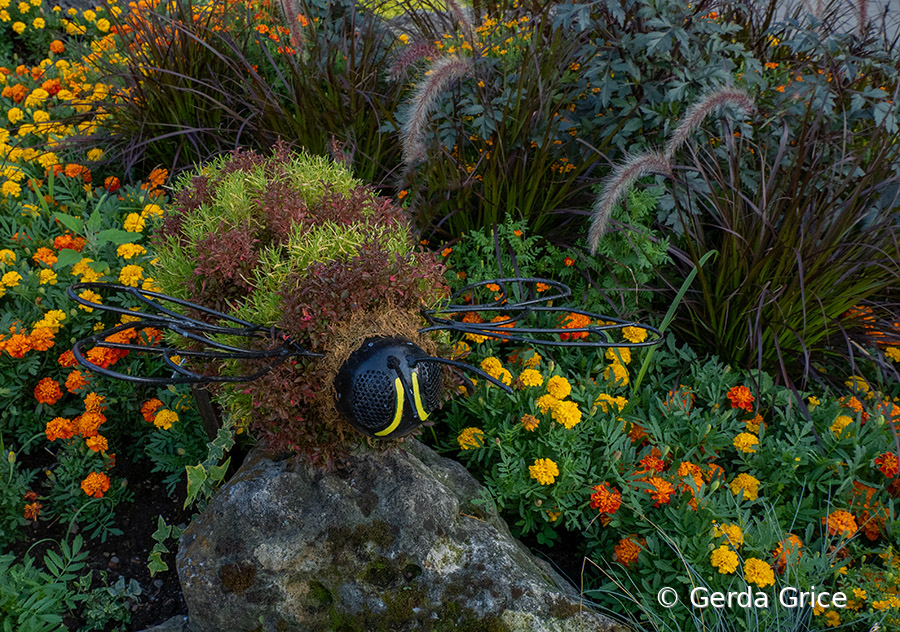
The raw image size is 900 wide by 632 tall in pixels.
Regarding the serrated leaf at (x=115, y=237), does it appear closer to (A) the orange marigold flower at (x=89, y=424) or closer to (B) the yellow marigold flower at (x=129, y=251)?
(B) the yellow marigold flower at (x=129, y=251)

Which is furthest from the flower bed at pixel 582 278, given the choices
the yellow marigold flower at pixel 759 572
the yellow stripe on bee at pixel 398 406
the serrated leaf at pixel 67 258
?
the yellow stripe on bee at pixel 398 406

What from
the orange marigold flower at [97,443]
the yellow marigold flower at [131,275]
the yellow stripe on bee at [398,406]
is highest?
the yellow stripe on bee at [398,406]

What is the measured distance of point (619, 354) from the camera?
8.52 ft

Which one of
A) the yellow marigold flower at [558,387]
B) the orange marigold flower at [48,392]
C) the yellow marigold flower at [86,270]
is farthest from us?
the yellow marigold flower at [86,270]

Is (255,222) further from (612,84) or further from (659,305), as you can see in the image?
(659,305)

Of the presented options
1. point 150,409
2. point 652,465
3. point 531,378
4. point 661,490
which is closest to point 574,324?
point 531,378

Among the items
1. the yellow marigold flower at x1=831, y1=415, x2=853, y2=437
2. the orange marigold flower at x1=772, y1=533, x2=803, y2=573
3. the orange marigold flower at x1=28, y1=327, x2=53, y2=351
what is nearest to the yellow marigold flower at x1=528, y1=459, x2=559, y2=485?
the orange marigold flower at x1=772, y1=533, x2=803, y2=573

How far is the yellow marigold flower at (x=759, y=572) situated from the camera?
1.90m

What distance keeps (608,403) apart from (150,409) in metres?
1.72

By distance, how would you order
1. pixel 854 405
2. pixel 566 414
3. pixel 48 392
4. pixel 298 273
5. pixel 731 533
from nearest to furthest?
pixel 298 273, pixel 731 533, pixel 566 414, pixel 48 392, pixel 854 405

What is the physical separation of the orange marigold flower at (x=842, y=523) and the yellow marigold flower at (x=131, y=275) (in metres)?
2.74

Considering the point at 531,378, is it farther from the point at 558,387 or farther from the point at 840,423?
the point at 840,423

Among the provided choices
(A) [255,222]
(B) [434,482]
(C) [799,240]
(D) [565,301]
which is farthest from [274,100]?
(C) [799,240]

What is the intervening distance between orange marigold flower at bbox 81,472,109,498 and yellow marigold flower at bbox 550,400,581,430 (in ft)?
5.24
